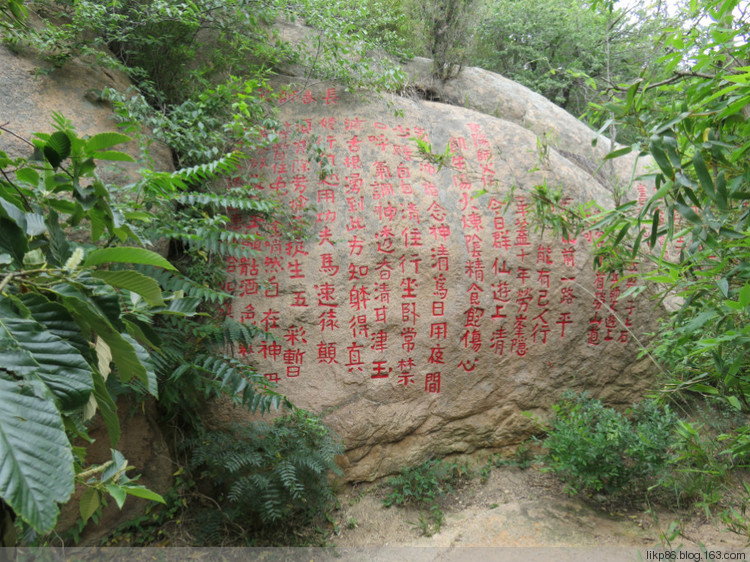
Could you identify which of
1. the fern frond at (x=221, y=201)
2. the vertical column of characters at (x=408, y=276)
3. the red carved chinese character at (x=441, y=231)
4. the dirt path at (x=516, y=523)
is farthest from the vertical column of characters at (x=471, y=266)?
the fern frond at (x=221, y=201)

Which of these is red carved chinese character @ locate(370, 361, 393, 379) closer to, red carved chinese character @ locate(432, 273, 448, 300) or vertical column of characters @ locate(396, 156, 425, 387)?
vertical column of characters @ locate(396, 156, 425, 387)

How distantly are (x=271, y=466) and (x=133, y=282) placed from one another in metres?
2.42

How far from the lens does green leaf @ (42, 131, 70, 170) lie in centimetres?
96

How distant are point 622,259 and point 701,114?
131 cm

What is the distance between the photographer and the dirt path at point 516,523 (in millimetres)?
2965

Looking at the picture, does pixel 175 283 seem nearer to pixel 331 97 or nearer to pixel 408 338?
pixel 408 338

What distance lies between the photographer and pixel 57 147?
3.18 ft

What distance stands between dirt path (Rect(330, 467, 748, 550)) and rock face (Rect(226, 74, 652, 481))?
302mm

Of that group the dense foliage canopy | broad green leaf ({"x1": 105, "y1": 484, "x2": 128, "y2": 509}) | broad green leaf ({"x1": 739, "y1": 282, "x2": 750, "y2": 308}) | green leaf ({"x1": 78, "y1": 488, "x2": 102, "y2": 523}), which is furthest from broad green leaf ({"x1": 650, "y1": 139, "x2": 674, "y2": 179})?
green leaf ({"x1": 78, "y1": 488, "x2": 102, "y2": 523})

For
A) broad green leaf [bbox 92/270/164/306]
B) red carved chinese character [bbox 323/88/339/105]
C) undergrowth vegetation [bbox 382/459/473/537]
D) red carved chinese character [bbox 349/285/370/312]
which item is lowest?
undergrowth vegetation [bbox 382/459/473/537]

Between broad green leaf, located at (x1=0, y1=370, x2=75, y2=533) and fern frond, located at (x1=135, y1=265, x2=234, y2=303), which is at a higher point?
broad green leaf, located at (x1=0, y1=370, x2=75, y2=533)

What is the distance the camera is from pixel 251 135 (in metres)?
3.40

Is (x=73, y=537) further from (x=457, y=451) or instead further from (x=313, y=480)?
(x=457, y=451)

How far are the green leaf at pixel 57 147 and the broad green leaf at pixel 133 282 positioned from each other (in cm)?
28
